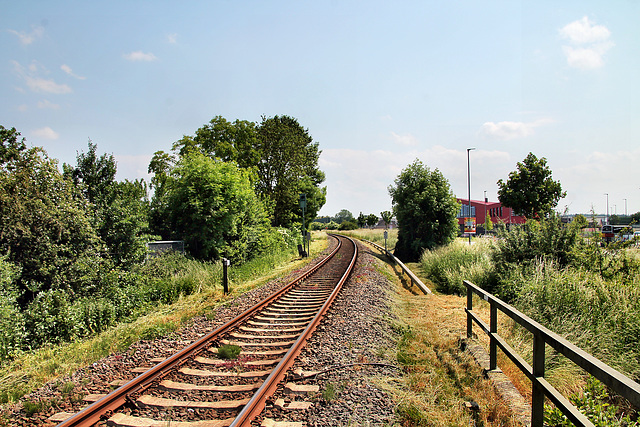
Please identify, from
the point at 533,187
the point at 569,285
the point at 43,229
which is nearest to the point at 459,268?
the point at 569,285

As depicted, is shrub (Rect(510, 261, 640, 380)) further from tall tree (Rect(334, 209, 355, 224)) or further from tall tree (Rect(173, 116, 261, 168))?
tall tree (Rect(334, 209, 355, 224))

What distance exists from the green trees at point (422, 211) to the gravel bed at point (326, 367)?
1379 cm

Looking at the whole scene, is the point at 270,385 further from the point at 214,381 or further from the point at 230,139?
the point at 230,139

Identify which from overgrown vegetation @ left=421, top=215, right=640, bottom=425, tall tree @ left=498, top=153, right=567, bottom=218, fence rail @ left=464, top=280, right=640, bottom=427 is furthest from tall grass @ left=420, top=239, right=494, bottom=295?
tall tree @ left=498, top=153, right=567, bottom=218

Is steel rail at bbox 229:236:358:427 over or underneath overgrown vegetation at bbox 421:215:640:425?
underneath

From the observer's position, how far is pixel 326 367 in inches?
211

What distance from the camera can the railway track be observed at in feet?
13.4

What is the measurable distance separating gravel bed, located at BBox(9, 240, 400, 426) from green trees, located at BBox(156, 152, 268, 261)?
5398 mm

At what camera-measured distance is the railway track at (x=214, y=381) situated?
409 centimetres

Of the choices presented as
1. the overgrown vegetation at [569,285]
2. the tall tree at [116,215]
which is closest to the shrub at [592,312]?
the overgrown vegetation at [569,285]

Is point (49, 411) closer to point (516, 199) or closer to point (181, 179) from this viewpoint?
point (181, 179)

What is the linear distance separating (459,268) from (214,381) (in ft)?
35.3

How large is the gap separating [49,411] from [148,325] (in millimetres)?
3476

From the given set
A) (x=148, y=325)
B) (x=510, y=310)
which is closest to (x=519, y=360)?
(x=510, y=310)
